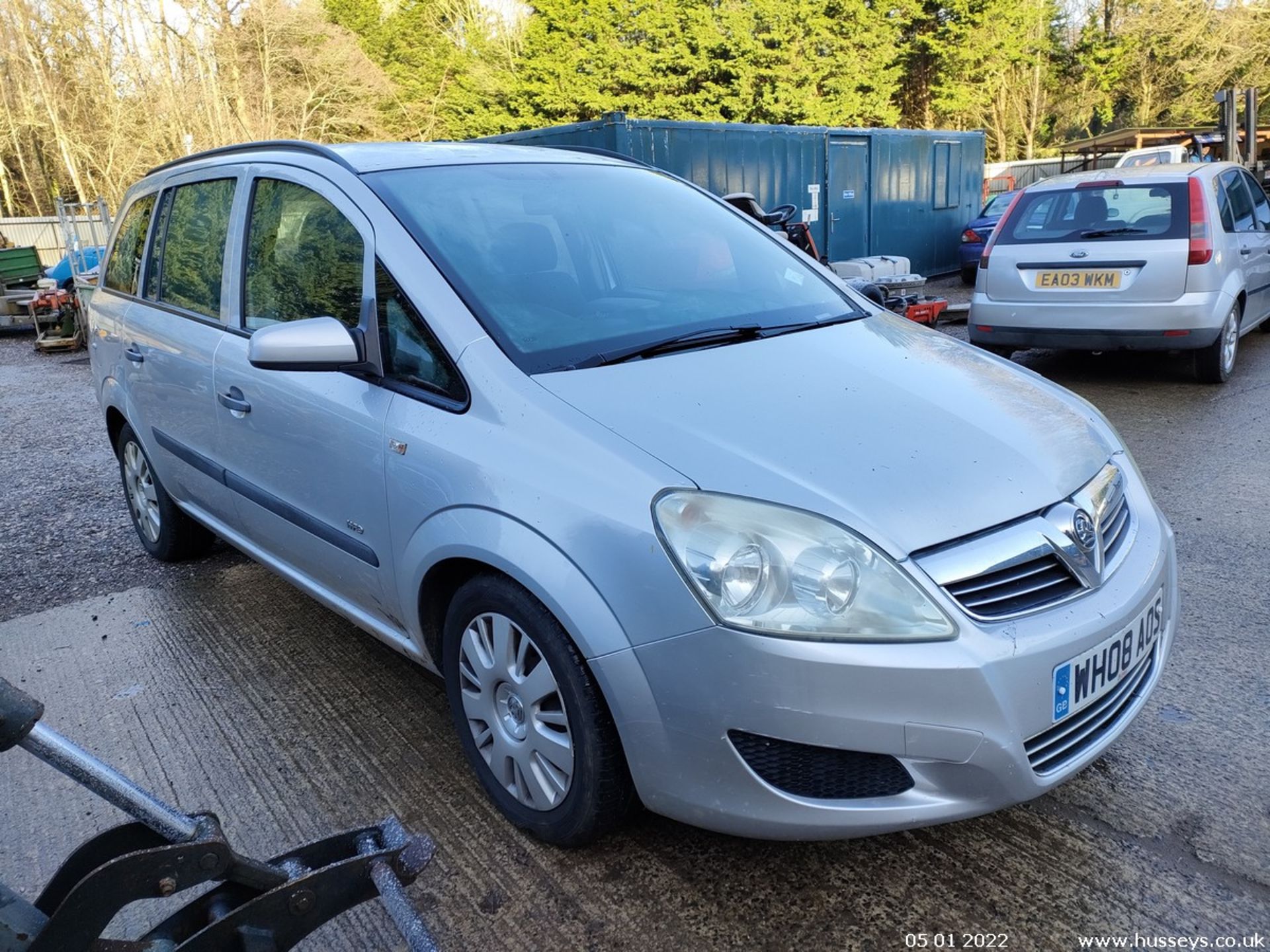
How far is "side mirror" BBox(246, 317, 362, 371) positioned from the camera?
2.40 metres

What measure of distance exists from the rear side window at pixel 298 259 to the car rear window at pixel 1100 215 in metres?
5.50

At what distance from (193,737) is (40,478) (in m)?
4.12

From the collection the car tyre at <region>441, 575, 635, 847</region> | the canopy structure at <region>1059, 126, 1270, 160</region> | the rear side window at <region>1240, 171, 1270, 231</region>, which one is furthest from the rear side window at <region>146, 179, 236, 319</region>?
the canopy structure at <region>1059, 126, 1270, 160</region>

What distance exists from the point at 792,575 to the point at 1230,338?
20.9 ft

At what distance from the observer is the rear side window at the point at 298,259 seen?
2.73 m

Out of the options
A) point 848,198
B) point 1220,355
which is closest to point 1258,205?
point 1220,355

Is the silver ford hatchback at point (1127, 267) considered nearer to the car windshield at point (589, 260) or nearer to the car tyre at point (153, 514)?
the car windshield at point (589, 260)

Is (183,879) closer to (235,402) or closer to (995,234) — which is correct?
(235,402)

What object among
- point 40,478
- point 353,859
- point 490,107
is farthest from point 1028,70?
point 353,859

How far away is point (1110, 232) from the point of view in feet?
21.6

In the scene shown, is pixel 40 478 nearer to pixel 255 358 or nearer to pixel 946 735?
pixel 255 358

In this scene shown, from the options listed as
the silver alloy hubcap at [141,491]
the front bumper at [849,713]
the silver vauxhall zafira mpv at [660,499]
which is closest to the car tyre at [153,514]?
the silver alloy hubcap at [141,491]

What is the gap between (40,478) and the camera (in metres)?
6.15

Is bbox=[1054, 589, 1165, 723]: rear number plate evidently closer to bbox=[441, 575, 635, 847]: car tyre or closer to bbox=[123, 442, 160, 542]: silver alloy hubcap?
bbox=[441, 575, 635, 847]: car tyre
